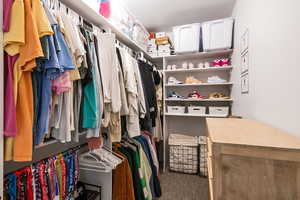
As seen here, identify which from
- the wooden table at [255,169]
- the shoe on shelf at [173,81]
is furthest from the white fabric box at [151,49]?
the wooden table at [255,169]

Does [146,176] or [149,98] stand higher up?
[149,98]

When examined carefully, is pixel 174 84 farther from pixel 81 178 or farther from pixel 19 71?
pixel 19 71

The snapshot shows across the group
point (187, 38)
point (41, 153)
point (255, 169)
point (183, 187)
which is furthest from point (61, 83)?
point (187, 38)

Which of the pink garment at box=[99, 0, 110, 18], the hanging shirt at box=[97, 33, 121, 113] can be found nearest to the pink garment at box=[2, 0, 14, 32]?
the hanging shirt at box=[97, 33, 121, 113]

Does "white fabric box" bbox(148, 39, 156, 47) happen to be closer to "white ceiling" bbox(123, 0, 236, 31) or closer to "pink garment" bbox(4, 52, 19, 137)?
"white ceiling" bbox(123, 0, 236, 31)

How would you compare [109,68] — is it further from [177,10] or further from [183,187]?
[183,187]

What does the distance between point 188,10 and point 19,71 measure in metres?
2.22

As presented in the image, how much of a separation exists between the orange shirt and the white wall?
118 cm

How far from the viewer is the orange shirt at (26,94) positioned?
636 mm

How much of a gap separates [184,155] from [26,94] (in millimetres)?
2255

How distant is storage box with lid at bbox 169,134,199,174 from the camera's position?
7.91 feet

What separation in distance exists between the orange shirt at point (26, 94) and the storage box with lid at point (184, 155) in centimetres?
211

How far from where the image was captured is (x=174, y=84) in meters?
2.55

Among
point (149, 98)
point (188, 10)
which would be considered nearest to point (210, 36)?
point (188, 10)
